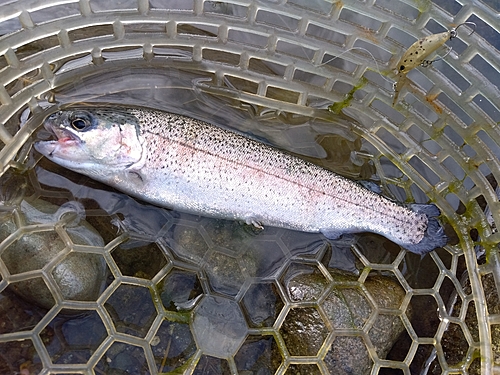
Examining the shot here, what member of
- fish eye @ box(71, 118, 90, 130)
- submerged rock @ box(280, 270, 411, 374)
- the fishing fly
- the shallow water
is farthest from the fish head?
the fishing fly

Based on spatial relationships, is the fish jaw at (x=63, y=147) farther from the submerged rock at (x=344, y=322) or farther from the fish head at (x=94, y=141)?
the submerged rock at (x=344, y=322)

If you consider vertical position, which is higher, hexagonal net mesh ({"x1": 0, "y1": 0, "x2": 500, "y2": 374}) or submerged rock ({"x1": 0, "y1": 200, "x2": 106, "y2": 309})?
hexagonal net mesh ({"x1": 0, "y1": 0, "x2": 500, "y2": 374})

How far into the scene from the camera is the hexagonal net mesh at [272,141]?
2.49 metres

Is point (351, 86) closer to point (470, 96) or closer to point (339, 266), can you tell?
point (470, 96)

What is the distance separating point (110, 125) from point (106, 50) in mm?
678

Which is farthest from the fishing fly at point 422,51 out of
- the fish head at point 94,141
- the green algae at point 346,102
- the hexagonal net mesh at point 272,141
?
the fish head at point 94,141

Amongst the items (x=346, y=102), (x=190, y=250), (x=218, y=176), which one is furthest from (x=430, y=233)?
(x=190, y=250)

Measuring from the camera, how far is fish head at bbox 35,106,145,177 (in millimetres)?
2359

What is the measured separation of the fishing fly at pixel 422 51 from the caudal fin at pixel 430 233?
85 cm

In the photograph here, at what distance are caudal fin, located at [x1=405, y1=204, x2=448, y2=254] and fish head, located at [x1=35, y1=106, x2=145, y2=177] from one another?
179 cm

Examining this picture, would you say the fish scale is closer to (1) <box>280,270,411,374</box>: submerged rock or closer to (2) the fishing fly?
(1) <box>280,270,411,374</box>: submerged rock

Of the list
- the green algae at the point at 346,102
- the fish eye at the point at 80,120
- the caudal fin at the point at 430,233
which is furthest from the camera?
the green algae at the point at 346,102

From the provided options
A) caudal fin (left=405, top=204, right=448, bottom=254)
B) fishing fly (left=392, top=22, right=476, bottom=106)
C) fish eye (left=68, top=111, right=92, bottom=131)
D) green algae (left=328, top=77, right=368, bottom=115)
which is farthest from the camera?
green algae (left=328, top=77, right=368, bottom=115)

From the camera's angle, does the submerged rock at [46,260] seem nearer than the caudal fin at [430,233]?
Yes
